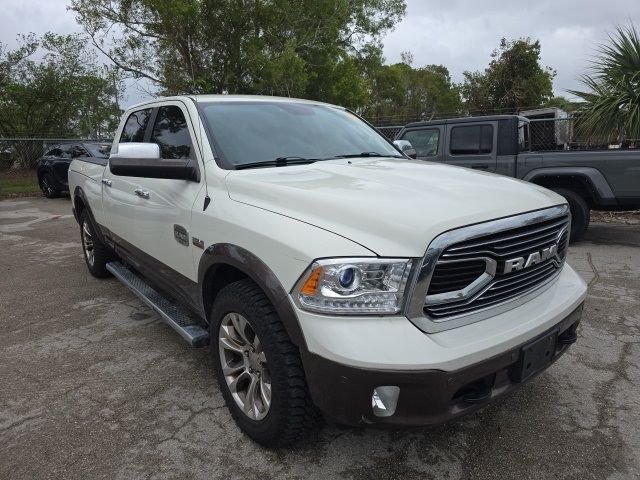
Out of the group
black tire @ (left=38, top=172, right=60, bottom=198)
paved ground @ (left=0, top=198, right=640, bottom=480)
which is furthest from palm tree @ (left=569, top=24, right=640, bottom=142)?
black tire @ (left=38, top=172, right=60, bottom=198)

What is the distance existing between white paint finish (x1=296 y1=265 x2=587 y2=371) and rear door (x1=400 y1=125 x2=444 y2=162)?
6.15 metres

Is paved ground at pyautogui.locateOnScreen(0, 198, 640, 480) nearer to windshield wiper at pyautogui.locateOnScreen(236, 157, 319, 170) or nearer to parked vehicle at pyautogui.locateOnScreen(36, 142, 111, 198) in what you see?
windshield wiper at pyautogui.locateOnScreen(236, 157, 319, 170)

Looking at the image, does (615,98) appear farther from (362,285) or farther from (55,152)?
(55,152)

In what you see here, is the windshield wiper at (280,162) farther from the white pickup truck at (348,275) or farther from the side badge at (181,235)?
the side badge at (181,235)

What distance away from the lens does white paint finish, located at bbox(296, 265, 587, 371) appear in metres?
1.87

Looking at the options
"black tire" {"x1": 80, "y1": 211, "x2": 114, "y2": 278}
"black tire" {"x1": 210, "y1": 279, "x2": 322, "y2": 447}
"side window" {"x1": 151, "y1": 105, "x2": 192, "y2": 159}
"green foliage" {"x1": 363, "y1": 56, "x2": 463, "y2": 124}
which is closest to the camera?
"black tire" {"x1": 210, "y1": 279, "x2": 322, "y2": 447}

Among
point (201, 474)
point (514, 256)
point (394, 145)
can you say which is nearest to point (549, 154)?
point (394, 145)

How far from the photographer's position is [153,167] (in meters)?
2.77

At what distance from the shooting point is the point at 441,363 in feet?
6.17

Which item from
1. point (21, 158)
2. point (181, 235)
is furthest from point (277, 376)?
point (21, 158)

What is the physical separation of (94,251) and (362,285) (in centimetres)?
431

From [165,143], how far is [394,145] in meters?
1.78

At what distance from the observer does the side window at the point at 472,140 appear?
7.48 metres

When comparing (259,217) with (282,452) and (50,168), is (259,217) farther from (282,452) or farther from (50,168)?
(50,168)
